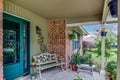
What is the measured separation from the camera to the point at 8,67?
356 centimetres

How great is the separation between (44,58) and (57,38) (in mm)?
1256

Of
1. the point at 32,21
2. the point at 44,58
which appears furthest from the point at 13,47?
the point at 44,58

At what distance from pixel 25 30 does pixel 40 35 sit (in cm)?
94

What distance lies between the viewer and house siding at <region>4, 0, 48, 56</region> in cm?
370

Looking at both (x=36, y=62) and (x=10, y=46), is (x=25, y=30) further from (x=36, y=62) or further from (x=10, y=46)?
(x=36, y=62)

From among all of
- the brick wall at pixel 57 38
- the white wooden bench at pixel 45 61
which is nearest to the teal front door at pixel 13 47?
the white wooden bench at pixel 45 61

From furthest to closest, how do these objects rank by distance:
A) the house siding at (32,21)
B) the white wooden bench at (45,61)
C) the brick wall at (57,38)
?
the brick wall at (57,38) < the white wooden bench at (45,61) < the house siding at (32,21)

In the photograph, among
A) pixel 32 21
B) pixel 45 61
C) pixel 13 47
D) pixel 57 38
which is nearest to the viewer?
pixel 13 47

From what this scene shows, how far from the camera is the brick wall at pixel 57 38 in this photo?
5.64 metres

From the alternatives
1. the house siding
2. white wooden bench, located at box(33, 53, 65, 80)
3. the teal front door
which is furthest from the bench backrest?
the teal front door

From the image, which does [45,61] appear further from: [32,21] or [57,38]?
[32,21]

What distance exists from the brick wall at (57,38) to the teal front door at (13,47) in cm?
187

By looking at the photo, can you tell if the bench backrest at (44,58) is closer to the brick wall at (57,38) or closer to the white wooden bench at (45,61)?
the white wooden bench at (45,61)

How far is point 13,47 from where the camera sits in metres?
3.83
